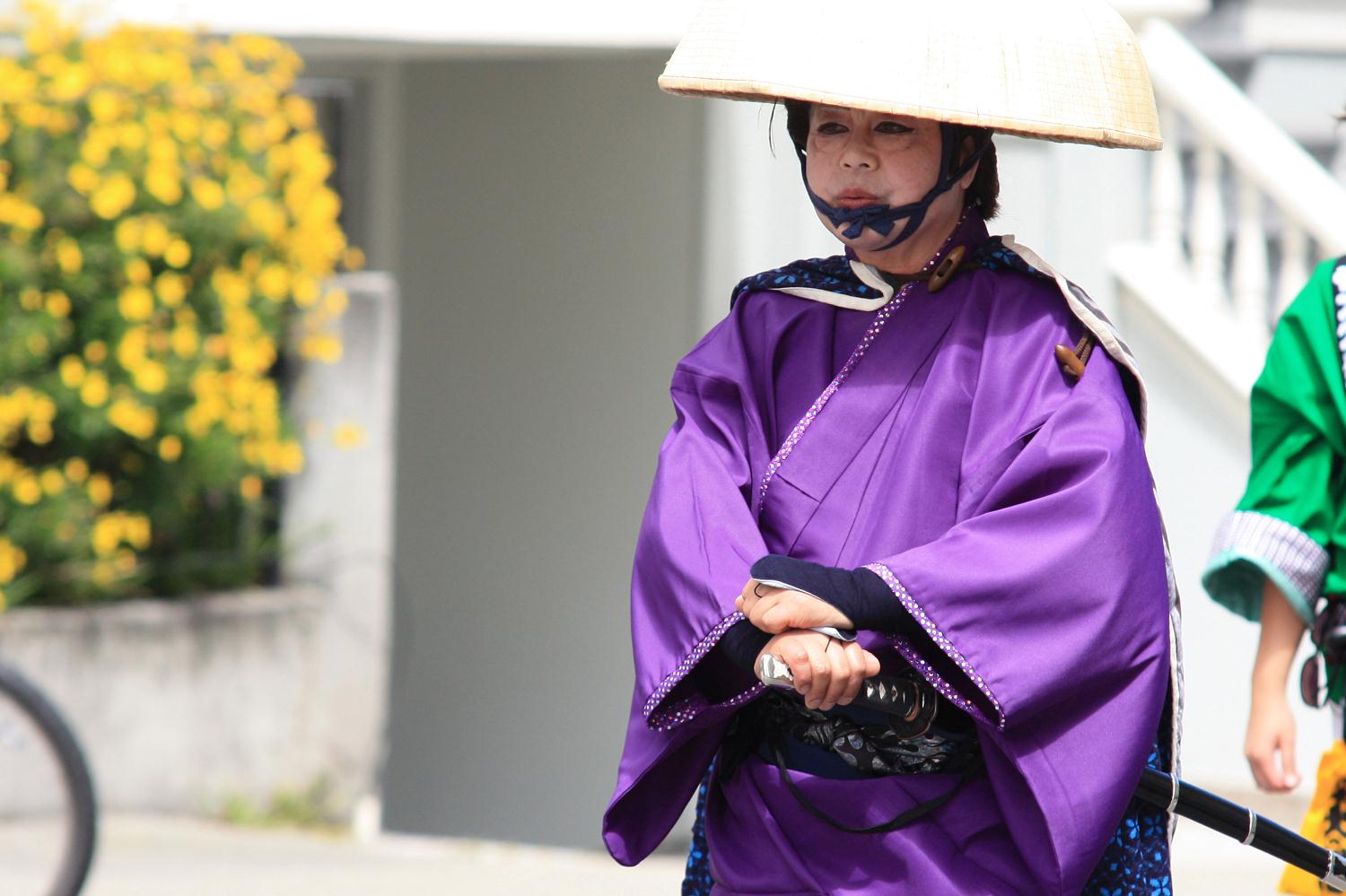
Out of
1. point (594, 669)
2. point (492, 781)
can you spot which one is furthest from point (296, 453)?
point (492, 781)

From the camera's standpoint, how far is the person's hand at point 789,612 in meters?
2.24

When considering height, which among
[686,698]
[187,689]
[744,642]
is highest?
[744,642]

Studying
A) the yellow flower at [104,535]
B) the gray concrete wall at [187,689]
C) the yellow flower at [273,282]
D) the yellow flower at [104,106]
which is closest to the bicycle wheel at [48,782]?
the gray concrete wall at [187,689]

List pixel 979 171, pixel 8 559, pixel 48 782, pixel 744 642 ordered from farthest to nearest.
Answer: pixel 8 559 < pixel 48 782 < pixel 979 171 < pixel 744 642

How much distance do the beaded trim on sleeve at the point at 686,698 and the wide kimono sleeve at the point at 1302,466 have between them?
94 cm

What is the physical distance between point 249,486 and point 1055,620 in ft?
13.1

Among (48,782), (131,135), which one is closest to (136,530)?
(131,135)

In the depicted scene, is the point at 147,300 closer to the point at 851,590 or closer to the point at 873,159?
the point at 873,159

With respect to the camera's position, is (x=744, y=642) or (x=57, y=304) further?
(x=57, y=304)

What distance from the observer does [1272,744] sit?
295 cm

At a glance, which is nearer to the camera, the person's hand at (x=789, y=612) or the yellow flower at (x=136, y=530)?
the person's hand at (x=789, y=612)

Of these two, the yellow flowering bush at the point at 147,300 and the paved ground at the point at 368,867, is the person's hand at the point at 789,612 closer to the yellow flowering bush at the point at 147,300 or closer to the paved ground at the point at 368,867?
the paved ground at the point at 368,867

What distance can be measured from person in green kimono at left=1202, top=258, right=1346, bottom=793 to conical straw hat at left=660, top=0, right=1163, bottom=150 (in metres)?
0.64

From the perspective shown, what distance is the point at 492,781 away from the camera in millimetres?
7355
